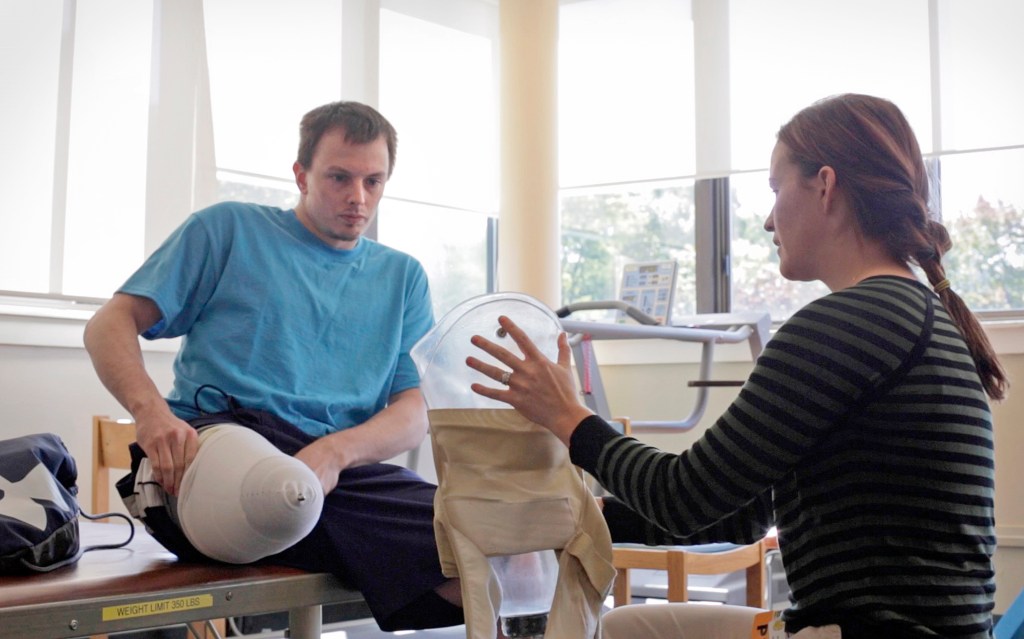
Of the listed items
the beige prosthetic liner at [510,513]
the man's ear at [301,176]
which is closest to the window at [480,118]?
the man's ear at [301,176]

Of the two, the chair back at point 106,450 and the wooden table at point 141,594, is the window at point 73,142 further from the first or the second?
the wooden table at point 141,594

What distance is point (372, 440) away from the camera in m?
1.75

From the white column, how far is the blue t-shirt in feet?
8.37

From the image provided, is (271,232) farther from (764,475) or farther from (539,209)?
(539,209)

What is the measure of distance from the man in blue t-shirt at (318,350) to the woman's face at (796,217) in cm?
71

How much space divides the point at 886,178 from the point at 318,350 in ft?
3.28

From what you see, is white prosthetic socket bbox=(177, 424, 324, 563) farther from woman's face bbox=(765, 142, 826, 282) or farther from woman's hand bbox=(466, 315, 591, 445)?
woman's face bbox=(765, 142, 826, 282)

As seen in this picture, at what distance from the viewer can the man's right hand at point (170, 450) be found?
148cm

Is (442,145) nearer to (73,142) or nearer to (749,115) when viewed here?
(749,115)

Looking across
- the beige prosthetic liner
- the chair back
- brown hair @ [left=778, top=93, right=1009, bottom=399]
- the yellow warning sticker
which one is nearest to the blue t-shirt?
the yellow warning sticker

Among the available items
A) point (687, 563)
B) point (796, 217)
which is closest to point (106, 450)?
point (687, 563)

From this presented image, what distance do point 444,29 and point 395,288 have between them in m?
2.81

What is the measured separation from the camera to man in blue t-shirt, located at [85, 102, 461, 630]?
5.20ft

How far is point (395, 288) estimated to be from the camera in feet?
6.41
